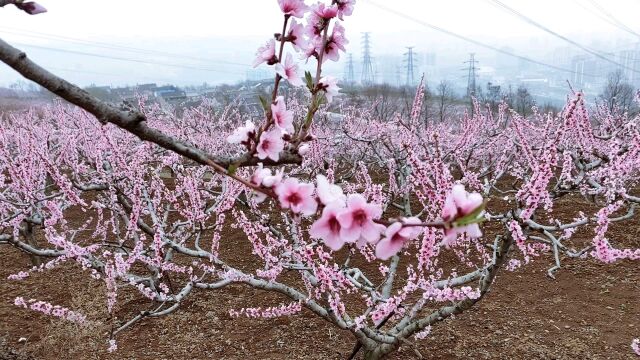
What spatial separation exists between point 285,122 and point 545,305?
558cm

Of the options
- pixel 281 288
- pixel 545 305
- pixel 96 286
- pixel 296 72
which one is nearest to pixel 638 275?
pixel 545 305

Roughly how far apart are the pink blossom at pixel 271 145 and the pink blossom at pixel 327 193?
283 millimetres

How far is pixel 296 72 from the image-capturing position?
55.5 inches

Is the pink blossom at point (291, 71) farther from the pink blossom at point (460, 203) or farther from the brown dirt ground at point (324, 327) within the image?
the brown dirt ground at point (324, 327)

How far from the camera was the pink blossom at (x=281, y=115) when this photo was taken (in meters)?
1.27

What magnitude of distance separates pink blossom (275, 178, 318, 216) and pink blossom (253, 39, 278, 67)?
1.79 feet

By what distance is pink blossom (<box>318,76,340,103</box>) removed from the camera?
1.40 m

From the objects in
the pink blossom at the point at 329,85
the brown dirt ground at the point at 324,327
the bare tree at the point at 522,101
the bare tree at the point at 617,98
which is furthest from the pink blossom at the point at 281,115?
the bare tree at the point at 522,101

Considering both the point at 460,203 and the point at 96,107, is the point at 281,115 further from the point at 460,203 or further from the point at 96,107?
the point at 460,203

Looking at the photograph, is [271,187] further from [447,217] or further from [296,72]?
[296,72]

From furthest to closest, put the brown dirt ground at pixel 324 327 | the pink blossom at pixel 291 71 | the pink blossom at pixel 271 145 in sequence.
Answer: the brown dirt ground at pixel 324 327 < the pink blossom at pixel 291 71 < the pink blossom at pixel 271 145

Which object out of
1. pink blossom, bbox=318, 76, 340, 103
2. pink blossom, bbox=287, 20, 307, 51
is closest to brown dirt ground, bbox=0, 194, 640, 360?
pink blossom, bbox=318, 76, 340, 103

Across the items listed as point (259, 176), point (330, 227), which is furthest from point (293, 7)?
point (330, 227)

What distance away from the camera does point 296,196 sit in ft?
3.30
